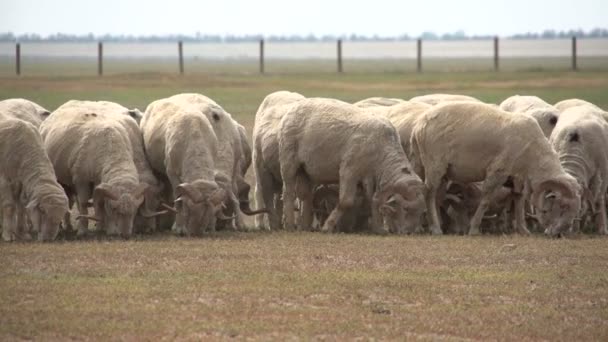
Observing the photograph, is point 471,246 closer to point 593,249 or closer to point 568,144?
point 593,249

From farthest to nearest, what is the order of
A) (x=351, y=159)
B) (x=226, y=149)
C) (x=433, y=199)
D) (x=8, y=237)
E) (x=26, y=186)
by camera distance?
1. (x=226, y=149)
2. (x=433, y=199)
3. (x=351, y=159)
4. (x=8, y=237)
5. (x=26, y=186)

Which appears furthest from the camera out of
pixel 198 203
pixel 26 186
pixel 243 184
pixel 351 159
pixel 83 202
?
pixel 243 184

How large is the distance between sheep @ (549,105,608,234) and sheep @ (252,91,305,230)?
4190 millimetres

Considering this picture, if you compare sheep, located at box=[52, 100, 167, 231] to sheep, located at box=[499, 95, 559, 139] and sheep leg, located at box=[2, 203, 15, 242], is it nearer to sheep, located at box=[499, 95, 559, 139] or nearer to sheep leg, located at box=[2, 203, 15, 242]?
sheep leg, located at box=[2, 203, 15, 242]

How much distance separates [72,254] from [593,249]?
6.76 m

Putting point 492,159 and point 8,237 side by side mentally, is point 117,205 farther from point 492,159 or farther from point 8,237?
point 492,159

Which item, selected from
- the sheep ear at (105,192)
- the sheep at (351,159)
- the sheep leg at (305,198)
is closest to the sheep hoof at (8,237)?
the sheep ear at (105,192)

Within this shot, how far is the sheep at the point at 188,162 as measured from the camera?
21000 mm

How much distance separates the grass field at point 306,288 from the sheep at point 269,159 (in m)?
1.89

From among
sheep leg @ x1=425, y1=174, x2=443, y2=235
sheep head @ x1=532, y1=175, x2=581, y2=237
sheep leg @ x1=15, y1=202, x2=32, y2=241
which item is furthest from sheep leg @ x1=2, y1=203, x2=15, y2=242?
sheep head @ x1=532, y1=175, x2=581, y2=237

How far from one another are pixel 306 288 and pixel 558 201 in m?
5.78

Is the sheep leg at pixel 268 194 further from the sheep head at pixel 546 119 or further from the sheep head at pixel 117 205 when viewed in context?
the sheep head at pixel 546 119

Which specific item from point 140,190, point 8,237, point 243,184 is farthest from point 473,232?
point 8,237

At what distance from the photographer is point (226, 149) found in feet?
74.3
